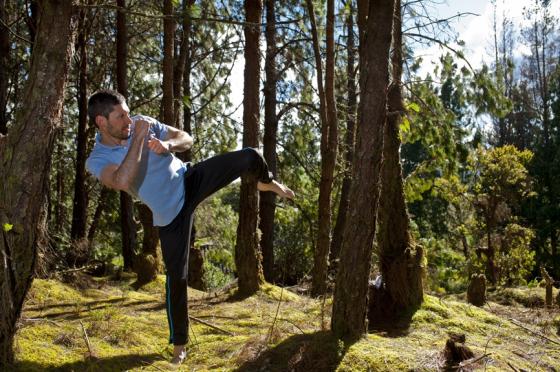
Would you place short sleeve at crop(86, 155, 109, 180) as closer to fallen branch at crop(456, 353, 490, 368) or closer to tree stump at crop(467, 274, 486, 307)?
fallen branch at crop(456, 353, 490, 368)

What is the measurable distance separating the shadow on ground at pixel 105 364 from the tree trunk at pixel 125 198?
7.12m

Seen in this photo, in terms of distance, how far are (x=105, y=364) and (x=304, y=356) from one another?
4.63ft

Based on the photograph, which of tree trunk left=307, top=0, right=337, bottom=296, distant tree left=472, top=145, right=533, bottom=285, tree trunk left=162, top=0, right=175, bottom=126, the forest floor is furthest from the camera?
distant tree left=472, top=145, right=533, bottom=285

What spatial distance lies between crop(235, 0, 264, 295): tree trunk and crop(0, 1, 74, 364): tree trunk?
3.36m

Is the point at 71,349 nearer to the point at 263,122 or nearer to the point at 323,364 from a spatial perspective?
the point at 323,364

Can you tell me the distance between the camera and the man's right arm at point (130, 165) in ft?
12.0

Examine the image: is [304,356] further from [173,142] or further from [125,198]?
[125,198]

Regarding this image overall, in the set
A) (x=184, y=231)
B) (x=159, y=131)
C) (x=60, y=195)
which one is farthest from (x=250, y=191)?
(x=60, y=195)

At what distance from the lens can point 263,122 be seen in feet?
44.9

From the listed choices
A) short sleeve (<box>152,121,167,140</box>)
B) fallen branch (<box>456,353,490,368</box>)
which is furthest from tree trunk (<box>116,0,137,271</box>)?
fallen branch (<box>456,353,490,368</box>)

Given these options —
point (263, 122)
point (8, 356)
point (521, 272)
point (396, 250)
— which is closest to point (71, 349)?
point (8, 356)

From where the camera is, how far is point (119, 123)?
3.79m

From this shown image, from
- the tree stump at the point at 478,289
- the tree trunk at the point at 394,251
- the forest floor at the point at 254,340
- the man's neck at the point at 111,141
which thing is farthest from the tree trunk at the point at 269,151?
the man's neck at the point at 111,141

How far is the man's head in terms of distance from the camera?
3.75 metres
